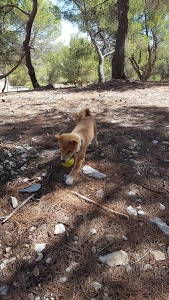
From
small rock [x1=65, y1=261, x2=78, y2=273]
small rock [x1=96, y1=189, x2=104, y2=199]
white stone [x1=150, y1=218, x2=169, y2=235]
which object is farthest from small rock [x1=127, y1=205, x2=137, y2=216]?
small rock [x1=65, y1=261, x2=78, y2=273]

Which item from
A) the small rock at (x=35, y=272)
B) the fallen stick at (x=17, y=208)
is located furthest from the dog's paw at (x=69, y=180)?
the small rock at (x=35, y=272)

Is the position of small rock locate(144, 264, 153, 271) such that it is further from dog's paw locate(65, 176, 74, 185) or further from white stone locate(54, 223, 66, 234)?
dog's paw locate(65, 176, 74, 185)

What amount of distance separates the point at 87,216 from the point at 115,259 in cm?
53

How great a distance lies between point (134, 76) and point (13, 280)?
39.1m

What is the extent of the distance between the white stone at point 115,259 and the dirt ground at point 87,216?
0.11 ft

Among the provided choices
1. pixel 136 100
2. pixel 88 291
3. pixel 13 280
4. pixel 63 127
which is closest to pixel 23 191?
pixel 13 280

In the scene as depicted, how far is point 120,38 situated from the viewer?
33.7 feet

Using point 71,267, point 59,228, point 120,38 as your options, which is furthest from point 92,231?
point 120,38

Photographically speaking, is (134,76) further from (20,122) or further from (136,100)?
(20,122)

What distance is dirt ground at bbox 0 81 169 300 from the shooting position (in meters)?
1.96

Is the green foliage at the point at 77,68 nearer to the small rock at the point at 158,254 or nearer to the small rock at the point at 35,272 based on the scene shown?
the small rock at the point at 158,254

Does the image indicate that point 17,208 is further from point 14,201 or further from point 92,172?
point 92,172

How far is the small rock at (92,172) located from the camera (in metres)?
3.18

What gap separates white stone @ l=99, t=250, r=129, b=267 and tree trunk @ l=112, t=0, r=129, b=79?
961 centimetres
